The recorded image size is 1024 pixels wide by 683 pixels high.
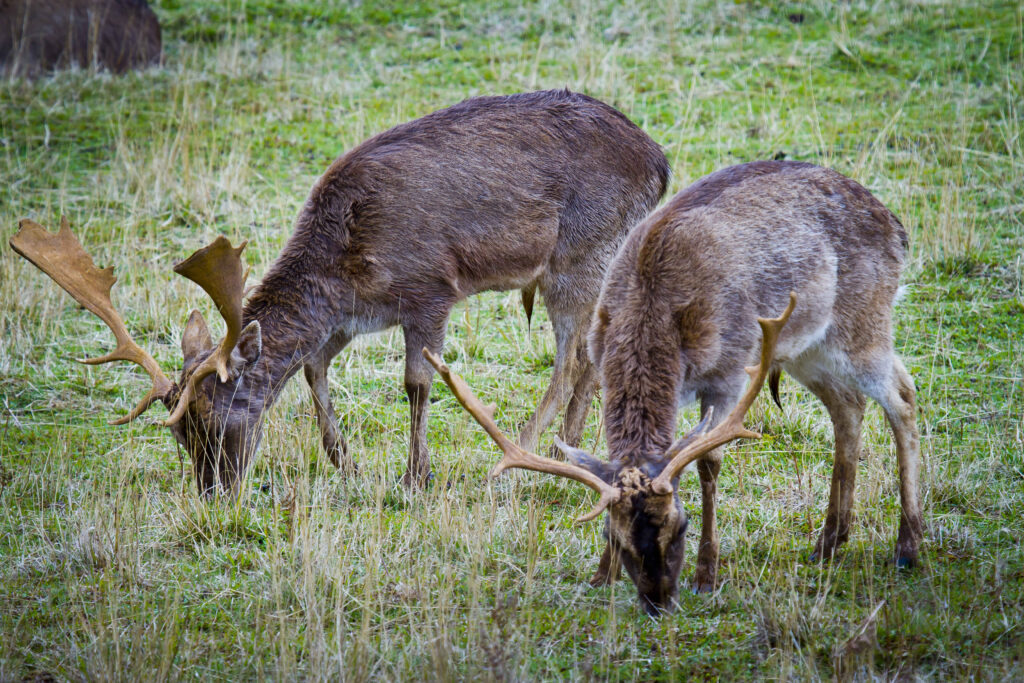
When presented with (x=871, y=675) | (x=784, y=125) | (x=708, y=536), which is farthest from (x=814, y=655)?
(x=784, y=125)

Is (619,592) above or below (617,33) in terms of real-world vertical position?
below

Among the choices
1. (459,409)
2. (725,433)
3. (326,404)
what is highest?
(725,433)

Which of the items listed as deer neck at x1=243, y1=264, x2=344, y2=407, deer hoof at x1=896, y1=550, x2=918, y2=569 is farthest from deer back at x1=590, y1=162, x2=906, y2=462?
deer neck at x1=243, y1=264, x2=344, y2=407

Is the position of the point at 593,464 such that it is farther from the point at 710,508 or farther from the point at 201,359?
the point at 201,359

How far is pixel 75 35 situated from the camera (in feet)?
42.2

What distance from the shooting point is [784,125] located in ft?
34.7

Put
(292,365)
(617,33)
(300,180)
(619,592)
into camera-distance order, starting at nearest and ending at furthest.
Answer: (619,592) < (292,365) < (300,180) < (617,33)

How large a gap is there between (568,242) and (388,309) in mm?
1276

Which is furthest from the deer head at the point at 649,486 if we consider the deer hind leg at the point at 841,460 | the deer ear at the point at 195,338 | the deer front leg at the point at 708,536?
the deer ear at the point at 195,338

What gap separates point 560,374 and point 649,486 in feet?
8.40

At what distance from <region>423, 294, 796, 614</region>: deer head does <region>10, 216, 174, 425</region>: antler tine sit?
2.09 metres

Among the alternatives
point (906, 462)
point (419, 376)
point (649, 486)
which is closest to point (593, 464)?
point (649, 486)

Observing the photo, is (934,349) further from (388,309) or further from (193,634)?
(193,634)

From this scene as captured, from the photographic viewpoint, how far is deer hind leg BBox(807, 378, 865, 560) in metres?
5.36
